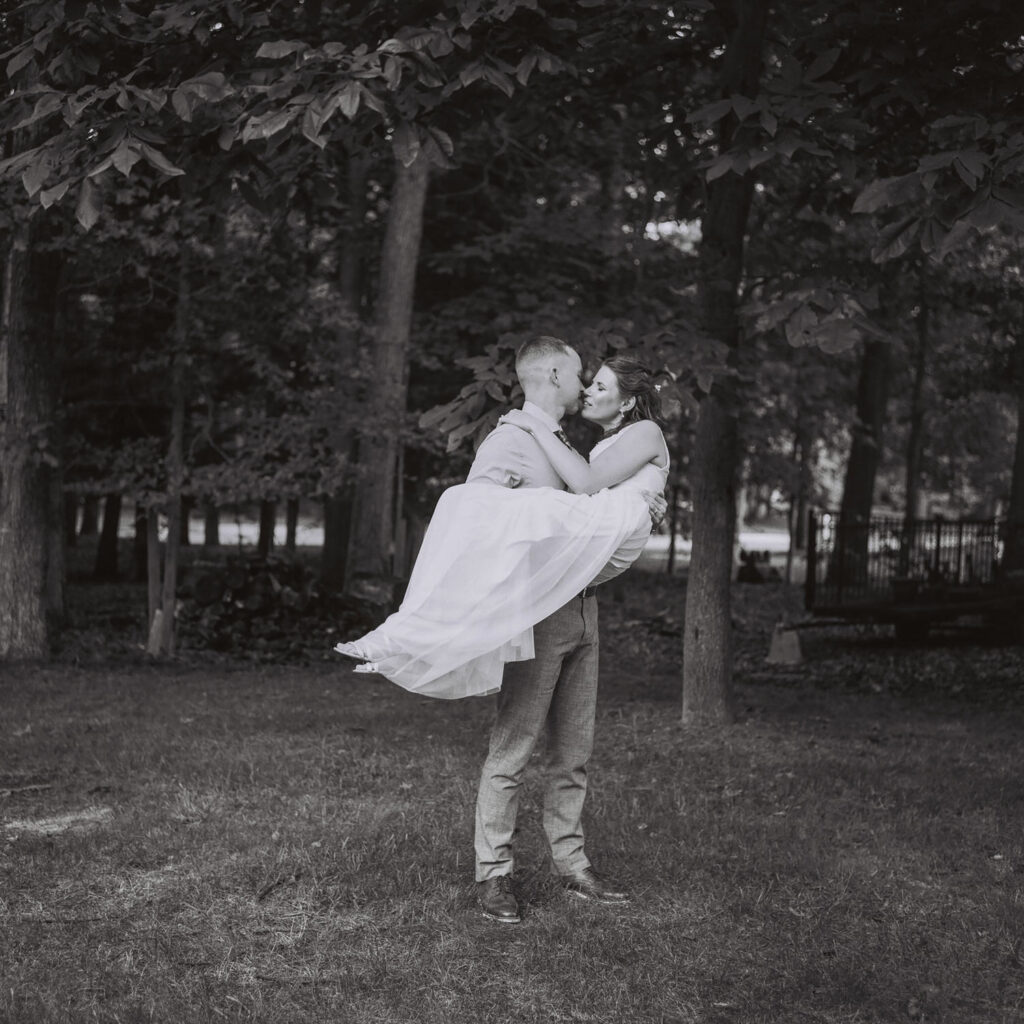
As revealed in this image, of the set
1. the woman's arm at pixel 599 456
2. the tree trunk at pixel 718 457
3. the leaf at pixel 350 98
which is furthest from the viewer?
the tree trunk at pixel 718 457

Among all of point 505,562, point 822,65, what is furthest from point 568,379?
point 822,65

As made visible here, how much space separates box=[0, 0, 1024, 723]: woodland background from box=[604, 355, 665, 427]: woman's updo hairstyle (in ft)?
4.54

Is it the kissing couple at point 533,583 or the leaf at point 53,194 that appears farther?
the leaf at point 53,194

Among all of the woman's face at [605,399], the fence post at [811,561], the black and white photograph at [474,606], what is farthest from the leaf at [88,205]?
the fence post at [811,561]

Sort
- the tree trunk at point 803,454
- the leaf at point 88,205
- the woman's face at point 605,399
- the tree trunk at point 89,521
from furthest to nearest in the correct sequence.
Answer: the tree trunk at point 89,521 → the tree trunk at point 803,454 → the leaf at point 88,205 → the woman's face at point 605,399

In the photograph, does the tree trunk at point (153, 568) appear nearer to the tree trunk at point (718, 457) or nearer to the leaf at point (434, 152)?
the tree trunk at point (718, 457)

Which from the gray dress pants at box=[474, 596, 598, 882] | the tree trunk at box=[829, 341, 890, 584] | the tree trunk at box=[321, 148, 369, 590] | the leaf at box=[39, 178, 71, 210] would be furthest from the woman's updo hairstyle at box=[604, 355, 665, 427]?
the tree trunk at box=[829, 341, 890, 584]

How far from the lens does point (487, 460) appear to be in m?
4.82

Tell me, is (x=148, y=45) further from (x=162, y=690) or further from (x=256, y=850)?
(x=162, y=690)

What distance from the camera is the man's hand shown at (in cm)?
486

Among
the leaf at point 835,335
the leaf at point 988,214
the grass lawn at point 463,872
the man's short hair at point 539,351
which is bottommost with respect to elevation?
the grass lawn at point 463,872

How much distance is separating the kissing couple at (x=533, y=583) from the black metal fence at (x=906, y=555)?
38.9 feet

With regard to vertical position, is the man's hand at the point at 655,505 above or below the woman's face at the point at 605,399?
below

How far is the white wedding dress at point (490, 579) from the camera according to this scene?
4.62 metres
